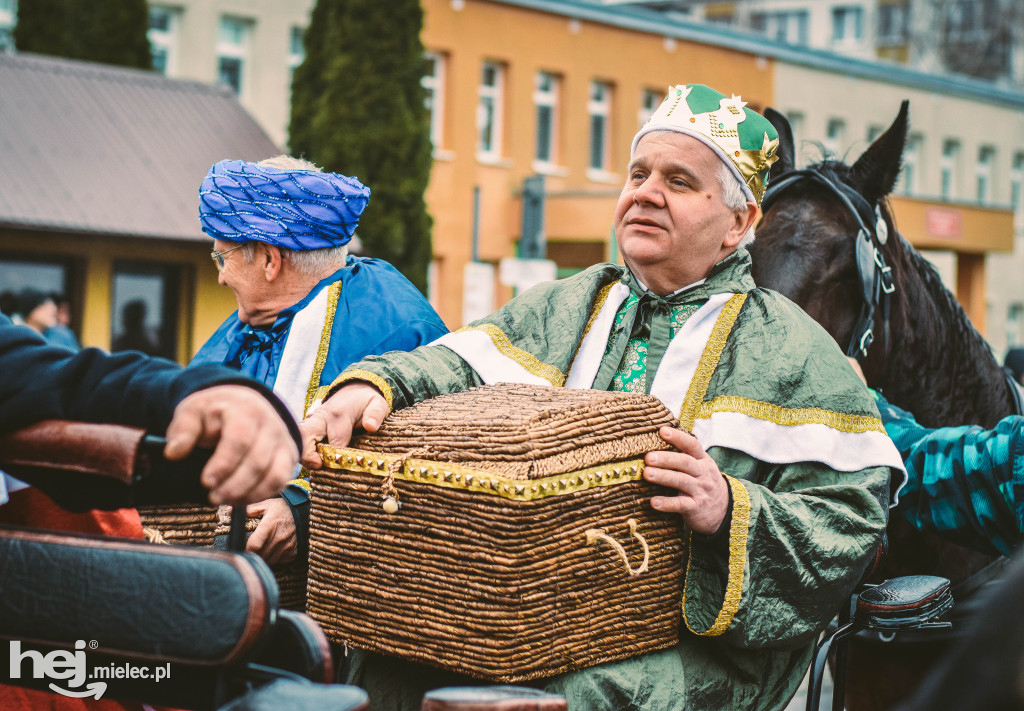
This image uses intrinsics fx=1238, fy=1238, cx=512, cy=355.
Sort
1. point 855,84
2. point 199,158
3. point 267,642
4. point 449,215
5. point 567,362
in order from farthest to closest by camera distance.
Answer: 1. point 855,84
2. point 449,215
3. point 199,158
4. point 567,362
5. point 267,642

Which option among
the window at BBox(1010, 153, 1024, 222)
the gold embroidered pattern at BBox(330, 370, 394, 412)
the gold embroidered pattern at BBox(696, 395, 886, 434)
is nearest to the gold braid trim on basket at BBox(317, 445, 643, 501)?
the gold embroidered pattern at BBox(330, 370, 394, 412)

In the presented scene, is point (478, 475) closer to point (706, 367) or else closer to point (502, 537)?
point (502, 537)

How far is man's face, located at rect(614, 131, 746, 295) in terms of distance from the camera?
256 centimetres

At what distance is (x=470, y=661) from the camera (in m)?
2.02

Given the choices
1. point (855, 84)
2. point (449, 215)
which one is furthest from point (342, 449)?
point (855, 84)

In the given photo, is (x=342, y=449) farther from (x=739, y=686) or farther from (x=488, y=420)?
(x=739, y=686)

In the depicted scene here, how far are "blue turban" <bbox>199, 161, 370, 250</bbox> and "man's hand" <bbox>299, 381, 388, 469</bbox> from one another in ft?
2.78

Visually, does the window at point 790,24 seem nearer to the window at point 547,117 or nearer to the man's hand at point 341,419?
the window at point 547,117

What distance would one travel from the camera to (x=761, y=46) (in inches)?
1070

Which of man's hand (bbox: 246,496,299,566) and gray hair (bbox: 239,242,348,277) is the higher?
gray hair (bbox: 239,242,348,277)

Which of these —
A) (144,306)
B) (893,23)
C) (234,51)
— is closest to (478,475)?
(144,306)

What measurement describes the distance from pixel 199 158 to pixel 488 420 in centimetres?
1572

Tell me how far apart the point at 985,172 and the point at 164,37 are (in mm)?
22509

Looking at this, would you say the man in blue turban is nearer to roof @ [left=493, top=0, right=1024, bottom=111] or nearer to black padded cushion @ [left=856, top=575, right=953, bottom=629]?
black padded cushion @ [left=856, top=575, right=953, bottom=629]
